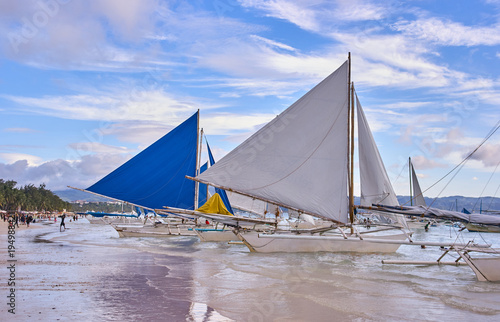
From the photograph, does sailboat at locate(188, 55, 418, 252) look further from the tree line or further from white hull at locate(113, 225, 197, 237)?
the tree line

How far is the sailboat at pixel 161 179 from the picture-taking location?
1187 inches

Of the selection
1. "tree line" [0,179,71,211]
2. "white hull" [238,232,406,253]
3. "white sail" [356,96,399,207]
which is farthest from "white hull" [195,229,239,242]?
"tree line" [0,179,71,211]

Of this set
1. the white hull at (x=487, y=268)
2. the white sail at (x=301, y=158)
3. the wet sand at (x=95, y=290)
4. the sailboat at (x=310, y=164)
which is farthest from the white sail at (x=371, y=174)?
the wet sand at (x=95, y=290)

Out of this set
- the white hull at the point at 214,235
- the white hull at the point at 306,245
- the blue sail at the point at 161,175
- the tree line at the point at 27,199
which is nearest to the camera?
the white hull at the point at 306,245

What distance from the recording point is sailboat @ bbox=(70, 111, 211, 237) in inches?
1187

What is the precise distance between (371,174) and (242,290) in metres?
10.1

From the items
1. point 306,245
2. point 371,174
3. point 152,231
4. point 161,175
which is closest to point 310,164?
point 371,174

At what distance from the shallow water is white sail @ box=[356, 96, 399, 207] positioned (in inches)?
111

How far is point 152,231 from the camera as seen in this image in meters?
35.3

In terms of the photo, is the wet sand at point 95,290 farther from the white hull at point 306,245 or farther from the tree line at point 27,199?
the tree line at point 27,199

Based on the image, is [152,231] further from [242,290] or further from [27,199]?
[27,199]

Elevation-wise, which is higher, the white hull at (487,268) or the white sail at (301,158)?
the white sail at (301,158)

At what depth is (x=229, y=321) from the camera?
30.2ft

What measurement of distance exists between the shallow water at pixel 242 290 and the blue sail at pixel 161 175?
10.5 metres
